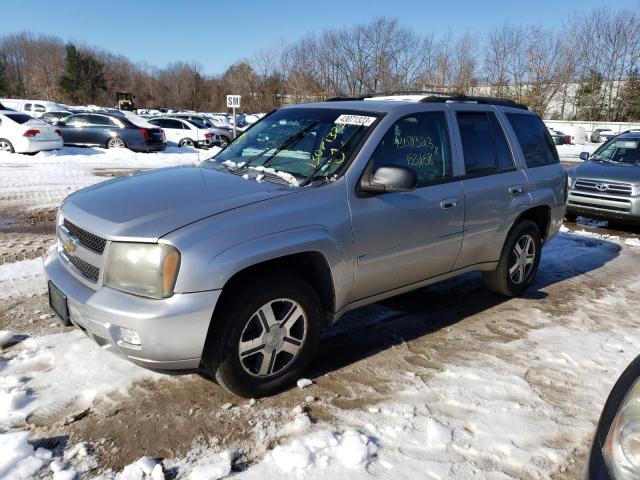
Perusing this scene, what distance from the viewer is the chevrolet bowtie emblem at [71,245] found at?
10.6 ft

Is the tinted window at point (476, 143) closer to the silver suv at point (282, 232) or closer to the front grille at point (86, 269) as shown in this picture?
the silver suv at point (282, 232)

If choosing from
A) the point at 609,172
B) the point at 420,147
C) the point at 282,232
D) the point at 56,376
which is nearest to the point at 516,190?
the point at 420,147

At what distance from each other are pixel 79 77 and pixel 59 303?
257 ft

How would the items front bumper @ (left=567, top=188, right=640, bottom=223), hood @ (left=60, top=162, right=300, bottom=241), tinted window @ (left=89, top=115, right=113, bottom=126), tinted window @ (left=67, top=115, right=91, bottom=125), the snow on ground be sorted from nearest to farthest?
hood @ (left=60, top=162, right=300, bottom=241) → front bumper @ (left=567, top=188, right=640, bottom=223) → the snow on ground → tinted window @ (left=89, top=115, right=113, bottom=126) → tinted window @ (left=67, top=115, right=91, bottom=125)

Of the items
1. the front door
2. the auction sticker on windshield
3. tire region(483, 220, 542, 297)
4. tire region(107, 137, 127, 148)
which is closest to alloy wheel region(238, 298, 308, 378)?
the front door

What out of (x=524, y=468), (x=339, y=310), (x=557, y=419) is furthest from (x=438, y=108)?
(x=524, y=468)

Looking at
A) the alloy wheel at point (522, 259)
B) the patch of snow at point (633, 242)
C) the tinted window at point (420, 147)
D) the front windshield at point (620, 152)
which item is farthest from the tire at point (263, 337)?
the front windshield at point (620, 152)

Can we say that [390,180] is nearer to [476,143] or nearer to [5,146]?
[476,143]

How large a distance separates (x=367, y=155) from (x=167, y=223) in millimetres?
1465

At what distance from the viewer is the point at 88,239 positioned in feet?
10.2

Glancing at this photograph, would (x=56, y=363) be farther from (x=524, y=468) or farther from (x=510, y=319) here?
(x=510, y=319)

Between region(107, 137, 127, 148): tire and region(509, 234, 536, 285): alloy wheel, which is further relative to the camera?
region(107, 137, 127, 148): tire

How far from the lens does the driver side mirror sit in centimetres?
343

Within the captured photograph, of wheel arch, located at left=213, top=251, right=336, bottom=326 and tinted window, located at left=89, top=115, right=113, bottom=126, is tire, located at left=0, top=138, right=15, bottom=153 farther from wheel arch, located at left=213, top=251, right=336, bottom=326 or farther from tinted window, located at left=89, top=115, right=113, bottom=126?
wheel arch, located at left=213, top=251, right=336, bottom=326
